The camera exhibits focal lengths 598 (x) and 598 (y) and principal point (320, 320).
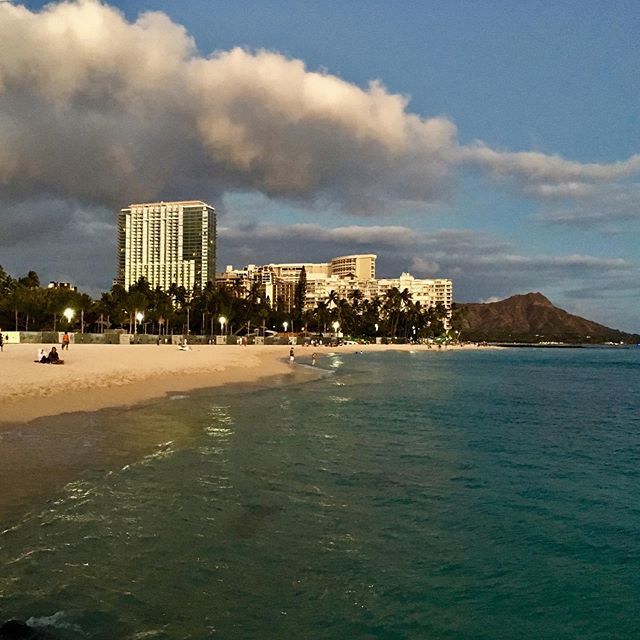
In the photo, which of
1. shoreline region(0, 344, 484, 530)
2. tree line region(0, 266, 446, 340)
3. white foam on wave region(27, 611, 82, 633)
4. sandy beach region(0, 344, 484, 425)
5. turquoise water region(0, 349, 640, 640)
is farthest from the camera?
tree line region(0, 266, 446, 340)

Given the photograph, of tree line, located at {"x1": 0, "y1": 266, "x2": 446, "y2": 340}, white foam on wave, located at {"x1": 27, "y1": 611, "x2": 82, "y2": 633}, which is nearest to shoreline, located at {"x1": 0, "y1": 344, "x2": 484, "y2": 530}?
white foam on wave, located at {"x1": 27, "y1": 611, "x2": 82, "y2": 633}

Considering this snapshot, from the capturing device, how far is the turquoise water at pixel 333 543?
703cm

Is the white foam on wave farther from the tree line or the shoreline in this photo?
the tree line

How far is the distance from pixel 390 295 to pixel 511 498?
7302 inches

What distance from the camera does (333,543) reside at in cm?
941

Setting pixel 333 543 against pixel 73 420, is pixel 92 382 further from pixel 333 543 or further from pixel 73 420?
pixel 333 543

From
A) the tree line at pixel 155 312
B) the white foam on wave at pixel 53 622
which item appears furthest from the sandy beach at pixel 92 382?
the tree line at pixel 155 312

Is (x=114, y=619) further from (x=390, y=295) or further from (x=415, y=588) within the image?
(x=390, y=295)

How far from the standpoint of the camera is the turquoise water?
703 centimetres

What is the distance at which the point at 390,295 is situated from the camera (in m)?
197

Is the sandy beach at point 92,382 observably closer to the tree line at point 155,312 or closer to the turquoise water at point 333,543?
the turquoise water at point 333,543

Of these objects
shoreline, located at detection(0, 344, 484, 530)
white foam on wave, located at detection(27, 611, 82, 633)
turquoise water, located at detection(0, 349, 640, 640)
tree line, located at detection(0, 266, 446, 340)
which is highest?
tree line, located at detection(0, 266, 446, 340)

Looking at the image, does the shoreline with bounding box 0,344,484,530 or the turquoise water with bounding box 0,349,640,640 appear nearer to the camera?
the turquoise water with bounding box 0,349,640,640

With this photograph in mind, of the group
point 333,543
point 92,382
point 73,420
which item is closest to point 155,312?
point 92,382
